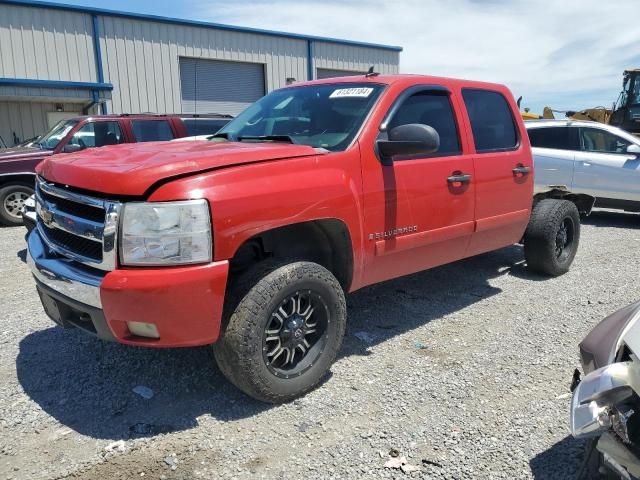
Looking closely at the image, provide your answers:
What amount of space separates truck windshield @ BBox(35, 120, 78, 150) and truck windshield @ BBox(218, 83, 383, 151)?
5.70 metres

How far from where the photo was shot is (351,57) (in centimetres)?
2239

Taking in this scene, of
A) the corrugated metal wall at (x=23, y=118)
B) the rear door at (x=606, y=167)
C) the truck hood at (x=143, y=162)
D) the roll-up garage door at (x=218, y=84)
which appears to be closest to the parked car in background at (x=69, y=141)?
the truck hood at (x=143, y=162)

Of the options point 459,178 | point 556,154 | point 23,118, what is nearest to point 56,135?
point 459,178

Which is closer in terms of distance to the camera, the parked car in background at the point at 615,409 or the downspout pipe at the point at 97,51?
the parked car in background at the point at 615,409

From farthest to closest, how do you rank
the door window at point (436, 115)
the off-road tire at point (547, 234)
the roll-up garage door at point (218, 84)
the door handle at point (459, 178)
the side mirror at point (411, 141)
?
the roll-up garage door at point (218, 84) → the off-road tire at point (547, 234) → the door handle at point (459, 178) → the door window at point (436, 115) → the side mirror at point (411, 141)

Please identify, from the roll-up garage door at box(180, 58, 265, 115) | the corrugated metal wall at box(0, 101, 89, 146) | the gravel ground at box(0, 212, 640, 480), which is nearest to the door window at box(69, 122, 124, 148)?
the gravel ground at box(0, 212, 640, 480)

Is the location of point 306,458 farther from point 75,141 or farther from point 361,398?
point 75,141

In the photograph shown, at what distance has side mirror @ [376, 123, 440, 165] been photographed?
334cm

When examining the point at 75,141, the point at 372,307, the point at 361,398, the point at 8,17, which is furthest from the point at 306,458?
the point at 8,17

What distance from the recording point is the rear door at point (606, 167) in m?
8.88

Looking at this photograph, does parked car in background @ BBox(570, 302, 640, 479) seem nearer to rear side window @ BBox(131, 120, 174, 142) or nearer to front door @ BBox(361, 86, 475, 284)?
front door @ BBox(361, 86, 475, 284)

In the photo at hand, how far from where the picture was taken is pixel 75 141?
8.72 meters

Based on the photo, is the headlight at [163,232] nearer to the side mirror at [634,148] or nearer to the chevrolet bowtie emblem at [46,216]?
the chevrolet bowtie emblem at [46,216]

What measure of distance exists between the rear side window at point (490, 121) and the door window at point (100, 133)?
6190 mm
